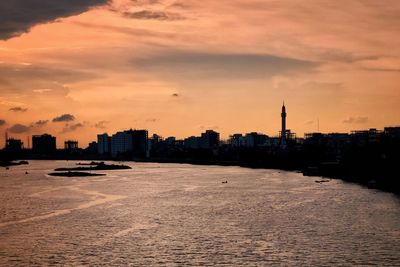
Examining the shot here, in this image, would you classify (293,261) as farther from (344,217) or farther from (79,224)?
(79,224)

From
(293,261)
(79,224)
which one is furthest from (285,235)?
(79,224)

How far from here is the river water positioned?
47.8 meters

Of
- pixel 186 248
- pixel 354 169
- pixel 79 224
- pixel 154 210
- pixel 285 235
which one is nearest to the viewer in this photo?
pixel 186 248

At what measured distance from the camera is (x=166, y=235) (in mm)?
58875

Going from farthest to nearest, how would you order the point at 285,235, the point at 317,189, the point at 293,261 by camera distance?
the point at 317,189
the point at 285,235
the point at 293,261

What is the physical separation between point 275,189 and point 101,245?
6689 cm

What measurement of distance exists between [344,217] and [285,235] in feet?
52.2

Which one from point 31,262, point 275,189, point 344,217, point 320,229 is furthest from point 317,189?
point 31,262

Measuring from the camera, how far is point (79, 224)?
6775 centimetres

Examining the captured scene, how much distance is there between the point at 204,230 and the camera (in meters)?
61.5

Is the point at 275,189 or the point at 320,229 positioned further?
the point at 275,189

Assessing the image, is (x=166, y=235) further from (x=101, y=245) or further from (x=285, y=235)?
(x=285, y=235)

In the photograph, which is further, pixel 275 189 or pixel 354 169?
pixel 354 169

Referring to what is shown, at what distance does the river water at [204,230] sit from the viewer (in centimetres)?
4778
